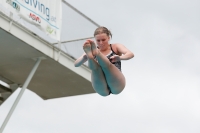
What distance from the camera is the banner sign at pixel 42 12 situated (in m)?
16.1

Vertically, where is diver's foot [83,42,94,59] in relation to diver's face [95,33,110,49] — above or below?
below

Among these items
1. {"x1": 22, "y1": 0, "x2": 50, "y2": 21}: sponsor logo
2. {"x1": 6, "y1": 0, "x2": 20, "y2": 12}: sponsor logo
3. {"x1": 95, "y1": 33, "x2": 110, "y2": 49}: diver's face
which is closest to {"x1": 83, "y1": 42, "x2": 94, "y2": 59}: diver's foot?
{"x1": 95, "y1": 33, "x2": 110, "y2": 49}: diver's face

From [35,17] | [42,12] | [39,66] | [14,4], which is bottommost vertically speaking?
[39,66]

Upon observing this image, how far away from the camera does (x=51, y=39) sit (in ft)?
56.7

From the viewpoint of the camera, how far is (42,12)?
55.5 ft

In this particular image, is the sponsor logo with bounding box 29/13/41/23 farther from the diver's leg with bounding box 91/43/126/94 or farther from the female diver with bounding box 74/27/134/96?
the diver's leg with bounding box 91/43/126/94

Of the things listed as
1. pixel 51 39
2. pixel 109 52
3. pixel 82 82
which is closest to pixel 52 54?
pixel 51 39

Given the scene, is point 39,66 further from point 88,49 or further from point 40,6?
point 88,49

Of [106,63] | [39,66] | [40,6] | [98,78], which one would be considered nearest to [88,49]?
[106,63]

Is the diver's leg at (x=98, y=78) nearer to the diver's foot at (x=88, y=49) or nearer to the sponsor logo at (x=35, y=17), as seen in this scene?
the diver's foot at (x=88, y=49)

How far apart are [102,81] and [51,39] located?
313 inches

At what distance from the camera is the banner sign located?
16.1 m

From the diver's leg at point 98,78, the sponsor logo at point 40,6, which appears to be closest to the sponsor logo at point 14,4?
the sponsor logo at point 40,6

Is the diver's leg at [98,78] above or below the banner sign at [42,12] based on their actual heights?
below
